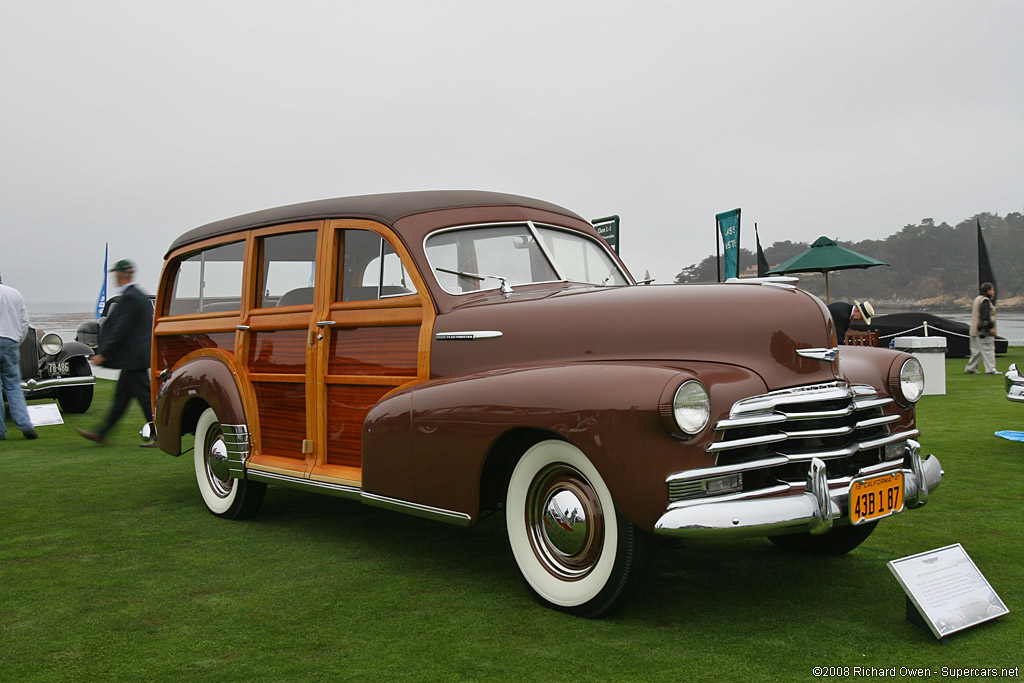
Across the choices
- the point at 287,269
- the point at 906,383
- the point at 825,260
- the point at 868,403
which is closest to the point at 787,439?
the point at 868,403

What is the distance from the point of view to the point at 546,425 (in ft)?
10.5

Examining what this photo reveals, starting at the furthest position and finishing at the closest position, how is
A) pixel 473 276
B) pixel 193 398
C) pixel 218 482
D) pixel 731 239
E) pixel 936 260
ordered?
pixel 936 260 → pixel 731 239 → pixel 193 398 → pixel 218 482 → pixel 473 276

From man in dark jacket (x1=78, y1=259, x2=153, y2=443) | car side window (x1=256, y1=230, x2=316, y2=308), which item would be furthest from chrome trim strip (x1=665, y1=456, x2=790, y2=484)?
man in dark jacket (x1=78, y1=259, x2=153, y2=443)

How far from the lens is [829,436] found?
10.5ft

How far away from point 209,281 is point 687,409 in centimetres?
373

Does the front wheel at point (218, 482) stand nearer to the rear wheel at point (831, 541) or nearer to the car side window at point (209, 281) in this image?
the car side window at point (209, 281)

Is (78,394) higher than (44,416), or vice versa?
(78,394)

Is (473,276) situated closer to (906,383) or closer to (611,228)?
(906,383)

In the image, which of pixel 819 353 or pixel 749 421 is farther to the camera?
pixel 819 353

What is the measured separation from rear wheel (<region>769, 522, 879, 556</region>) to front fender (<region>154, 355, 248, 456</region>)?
3.13 m

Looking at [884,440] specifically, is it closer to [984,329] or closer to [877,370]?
[877,370]

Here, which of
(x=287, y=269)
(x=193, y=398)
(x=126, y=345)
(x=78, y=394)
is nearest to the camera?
(x=287, y=269)

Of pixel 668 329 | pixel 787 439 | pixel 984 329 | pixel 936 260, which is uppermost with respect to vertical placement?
pixel 936 260

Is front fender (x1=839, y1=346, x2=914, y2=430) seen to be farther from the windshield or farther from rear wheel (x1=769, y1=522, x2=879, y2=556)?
the windshield
